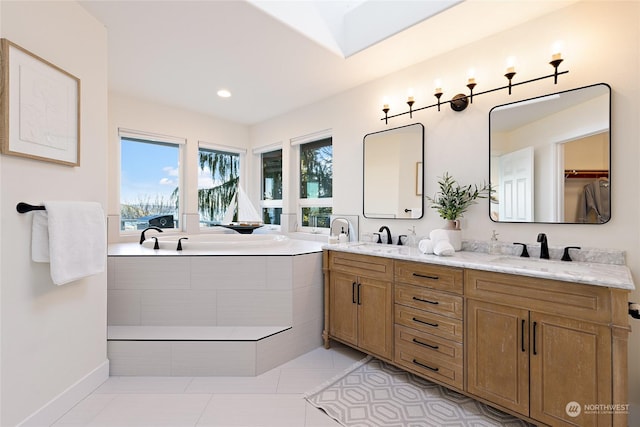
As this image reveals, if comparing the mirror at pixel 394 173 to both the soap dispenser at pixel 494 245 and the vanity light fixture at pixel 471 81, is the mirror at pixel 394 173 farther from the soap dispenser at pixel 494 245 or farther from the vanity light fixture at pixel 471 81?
the soap dispenser at pixel 494 245

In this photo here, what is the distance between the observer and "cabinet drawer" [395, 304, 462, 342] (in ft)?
5.76

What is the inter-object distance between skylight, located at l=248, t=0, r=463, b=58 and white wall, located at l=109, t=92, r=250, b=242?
224 centimetres

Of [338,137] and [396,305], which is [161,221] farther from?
[396,305]

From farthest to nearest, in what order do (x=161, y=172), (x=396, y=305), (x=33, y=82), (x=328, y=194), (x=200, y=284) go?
(x=161, y=172) < (x=328, y=194) < (x=200, y=284) < (x=396, y=305) < (x=33, y=82)

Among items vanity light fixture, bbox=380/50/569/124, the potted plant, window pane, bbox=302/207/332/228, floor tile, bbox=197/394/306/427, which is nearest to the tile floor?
floor tile, bbox=197/394/306/427

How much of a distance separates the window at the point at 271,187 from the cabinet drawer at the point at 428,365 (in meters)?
2.62

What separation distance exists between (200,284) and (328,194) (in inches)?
70.1

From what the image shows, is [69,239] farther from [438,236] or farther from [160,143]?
[160,143]

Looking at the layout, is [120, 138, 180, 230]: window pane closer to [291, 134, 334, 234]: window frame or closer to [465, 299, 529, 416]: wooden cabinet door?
[291, 134, 334, 234]: window frame

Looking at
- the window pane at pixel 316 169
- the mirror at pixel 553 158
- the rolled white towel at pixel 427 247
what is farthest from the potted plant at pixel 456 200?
the window pane at pixel 316 169

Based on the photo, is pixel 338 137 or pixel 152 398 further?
pixel 338 137

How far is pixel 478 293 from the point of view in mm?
1662

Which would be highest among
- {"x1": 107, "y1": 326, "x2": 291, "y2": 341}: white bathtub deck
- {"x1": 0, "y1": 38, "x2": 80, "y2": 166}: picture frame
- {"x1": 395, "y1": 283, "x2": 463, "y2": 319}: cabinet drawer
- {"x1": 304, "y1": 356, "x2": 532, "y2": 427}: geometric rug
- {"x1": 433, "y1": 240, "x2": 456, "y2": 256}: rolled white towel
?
{"x1": 0, "y1": 38, "x2": 80, "y2": 166}: picture frame

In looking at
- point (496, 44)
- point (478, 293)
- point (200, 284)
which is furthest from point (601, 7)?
point (200, 284)
